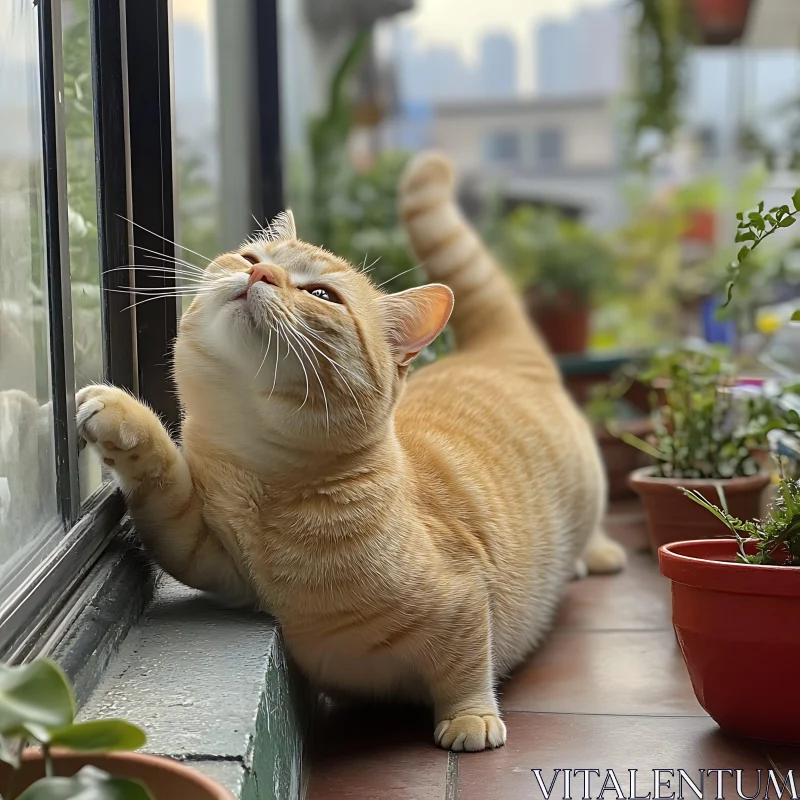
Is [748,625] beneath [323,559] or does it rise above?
beneath

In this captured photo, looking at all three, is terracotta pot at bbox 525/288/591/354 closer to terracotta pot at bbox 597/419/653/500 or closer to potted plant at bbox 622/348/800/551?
terracotta pot at bbox 597/419/653/500

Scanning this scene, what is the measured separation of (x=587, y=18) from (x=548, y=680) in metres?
5.64

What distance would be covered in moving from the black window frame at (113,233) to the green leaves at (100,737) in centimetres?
41

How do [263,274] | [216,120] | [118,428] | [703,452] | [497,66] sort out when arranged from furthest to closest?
[497,66], [216,120], [703,452], [263,274], [118,428]

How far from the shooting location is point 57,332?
133 centimetres

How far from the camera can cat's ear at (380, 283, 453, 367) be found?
64.5 inches

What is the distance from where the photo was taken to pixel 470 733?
151cm

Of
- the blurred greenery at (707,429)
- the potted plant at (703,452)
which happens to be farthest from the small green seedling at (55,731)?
the blurred greenery at (707,429)

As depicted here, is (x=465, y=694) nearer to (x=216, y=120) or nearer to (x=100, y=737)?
(x=100, y=737)

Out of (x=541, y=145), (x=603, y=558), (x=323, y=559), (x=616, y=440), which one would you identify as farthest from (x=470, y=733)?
(x=541, y=145)

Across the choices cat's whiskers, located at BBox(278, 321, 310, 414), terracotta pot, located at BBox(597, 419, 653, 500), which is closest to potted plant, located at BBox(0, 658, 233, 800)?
cat's whiskers, located at BBox(278, 321, 310, 414)

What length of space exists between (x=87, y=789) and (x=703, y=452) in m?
1.92

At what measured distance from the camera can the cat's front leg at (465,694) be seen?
4.98 feet

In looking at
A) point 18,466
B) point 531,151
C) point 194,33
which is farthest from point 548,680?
point 531,151
